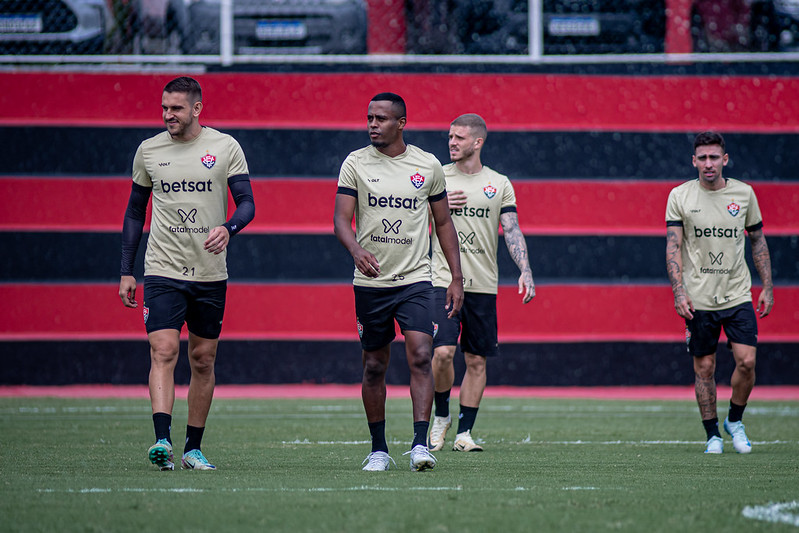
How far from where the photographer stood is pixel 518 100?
15.9m

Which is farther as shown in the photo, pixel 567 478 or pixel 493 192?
pixel 493 192

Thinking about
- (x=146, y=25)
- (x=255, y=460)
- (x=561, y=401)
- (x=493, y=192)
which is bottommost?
(x=561, y=401)

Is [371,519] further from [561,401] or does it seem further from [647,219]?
[647,219]

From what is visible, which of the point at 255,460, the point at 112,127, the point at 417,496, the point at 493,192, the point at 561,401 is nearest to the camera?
the point at 417,496

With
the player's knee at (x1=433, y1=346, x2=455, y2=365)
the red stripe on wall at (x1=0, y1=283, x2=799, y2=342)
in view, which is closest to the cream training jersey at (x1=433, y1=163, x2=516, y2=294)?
the player's knee at (x1=433, y1=346, x2=455, y2=365)

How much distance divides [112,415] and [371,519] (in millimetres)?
6809

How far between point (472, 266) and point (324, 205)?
7786 millimetres

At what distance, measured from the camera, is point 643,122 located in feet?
52.1

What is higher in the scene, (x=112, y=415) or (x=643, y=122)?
(x=643, y=122)

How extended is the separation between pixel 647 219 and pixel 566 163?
139 cm

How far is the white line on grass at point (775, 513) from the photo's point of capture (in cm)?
451

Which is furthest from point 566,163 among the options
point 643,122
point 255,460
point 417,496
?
point 417,496

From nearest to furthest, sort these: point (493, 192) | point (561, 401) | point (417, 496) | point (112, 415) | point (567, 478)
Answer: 1. point (417, 496)
2. point (567, 478)
3. point (493, 192)
4. point (112, 415)
5. point (561, 401)

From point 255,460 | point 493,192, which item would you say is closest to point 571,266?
point 493,192
